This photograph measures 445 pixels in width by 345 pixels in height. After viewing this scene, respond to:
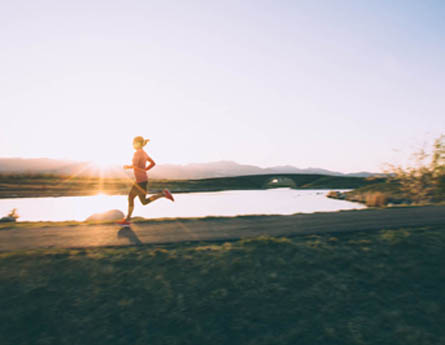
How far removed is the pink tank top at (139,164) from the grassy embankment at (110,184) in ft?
151

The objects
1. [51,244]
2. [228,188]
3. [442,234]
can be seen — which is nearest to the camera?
[51,244]

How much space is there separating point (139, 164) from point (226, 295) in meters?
5.51

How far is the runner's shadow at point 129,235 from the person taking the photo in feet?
25.0

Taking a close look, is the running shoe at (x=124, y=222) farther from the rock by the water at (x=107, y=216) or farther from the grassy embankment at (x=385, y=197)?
the grassy embankment at (x=385, y=197)

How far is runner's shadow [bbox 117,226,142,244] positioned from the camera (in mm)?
7621

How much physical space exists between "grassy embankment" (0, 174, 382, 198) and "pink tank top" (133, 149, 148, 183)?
45880mm

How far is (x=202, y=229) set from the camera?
902 cm

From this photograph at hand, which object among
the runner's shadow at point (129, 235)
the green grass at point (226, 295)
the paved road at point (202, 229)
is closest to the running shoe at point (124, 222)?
the paved road at point (202, 229)

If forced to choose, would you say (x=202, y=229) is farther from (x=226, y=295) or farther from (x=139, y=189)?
(x=226, y=295)

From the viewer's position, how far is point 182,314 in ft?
15.5

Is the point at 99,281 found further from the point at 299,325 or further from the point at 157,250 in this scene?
the point at 299,325

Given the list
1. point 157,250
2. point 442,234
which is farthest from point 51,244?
point 442,234

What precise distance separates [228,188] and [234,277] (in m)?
85.0

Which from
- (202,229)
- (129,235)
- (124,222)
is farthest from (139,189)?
(202,229)
